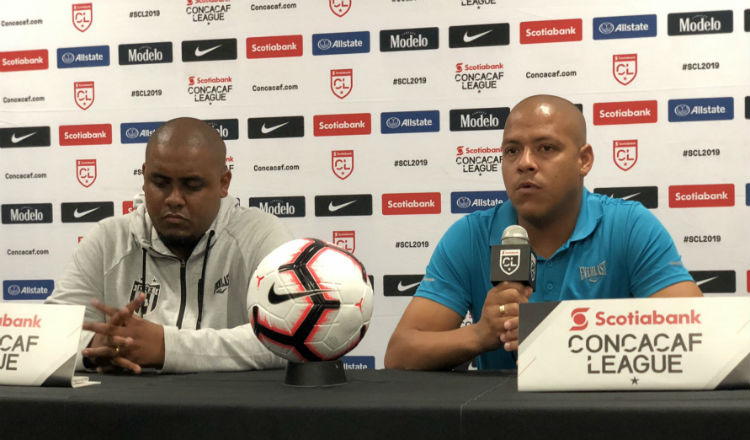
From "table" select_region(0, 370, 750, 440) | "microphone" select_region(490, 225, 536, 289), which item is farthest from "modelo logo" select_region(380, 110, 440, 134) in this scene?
A: "table" select_region(0, 370, 750, 440)

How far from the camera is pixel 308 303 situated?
134 centimetres

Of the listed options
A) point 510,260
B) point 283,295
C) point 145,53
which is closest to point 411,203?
point 145,53

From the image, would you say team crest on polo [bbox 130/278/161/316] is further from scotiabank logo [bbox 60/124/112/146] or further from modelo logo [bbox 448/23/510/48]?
modelo logo [bbox 448/23/510/48]

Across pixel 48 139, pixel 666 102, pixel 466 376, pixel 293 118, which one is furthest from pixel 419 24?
pixel 466 376

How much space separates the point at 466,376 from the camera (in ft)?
4.99

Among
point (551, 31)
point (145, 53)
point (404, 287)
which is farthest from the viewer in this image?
point (145, 53)

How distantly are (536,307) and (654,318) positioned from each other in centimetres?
19

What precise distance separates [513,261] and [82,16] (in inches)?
115

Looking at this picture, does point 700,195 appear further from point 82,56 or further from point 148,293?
point 82,56

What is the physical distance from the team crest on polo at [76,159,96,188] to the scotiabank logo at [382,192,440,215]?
1359 millimetres

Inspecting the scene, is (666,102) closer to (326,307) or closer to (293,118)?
(293,118)

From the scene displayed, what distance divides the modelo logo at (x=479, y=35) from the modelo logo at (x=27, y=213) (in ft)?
6.55

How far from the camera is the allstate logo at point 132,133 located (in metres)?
3.54

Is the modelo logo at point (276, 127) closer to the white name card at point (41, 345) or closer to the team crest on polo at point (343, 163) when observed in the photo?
the team crest on polo at point (343, 163)
